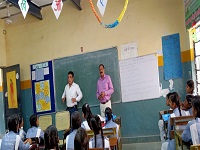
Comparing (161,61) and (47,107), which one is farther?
(47,107)

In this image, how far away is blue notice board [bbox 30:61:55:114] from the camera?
6.92 m

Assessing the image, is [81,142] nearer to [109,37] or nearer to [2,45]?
[109,37]

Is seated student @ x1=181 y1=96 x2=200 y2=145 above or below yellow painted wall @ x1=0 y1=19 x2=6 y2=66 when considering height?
below

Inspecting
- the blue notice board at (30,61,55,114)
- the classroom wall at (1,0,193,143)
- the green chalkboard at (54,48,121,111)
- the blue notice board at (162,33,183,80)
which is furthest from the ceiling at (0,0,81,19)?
the blue notice board at (162,33,183,80)

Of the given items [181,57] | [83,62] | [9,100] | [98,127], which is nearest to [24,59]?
[9,100]

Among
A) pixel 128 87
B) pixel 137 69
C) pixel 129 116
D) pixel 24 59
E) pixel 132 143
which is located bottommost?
pixel 132 143

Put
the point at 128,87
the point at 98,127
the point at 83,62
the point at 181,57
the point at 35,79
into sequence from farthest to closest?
the point at 35,79, the point at 83,62, the point at 128,87, the point at 181,57, the point at 98,127

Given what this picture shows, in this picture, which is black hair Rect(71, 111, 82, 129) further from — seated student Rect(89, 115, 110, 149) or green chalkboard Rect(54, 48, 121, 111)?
green chalkboard Rect(54, 48, 121, 111)

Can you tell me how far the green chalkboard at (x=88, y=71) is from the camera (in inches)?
247

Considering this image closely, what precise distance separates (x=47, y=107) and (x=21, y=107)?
30.7 inches

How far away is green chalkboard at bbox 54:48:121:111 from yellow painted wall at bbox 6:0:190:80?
173 mm

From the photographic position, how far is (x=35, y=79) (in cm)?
712

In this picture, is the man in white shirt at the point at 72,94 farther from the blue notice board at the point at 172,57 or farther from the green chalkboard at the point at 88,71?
the blue notice board at the point at 172,57

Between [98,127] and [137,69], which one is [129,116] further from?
[98,127]
